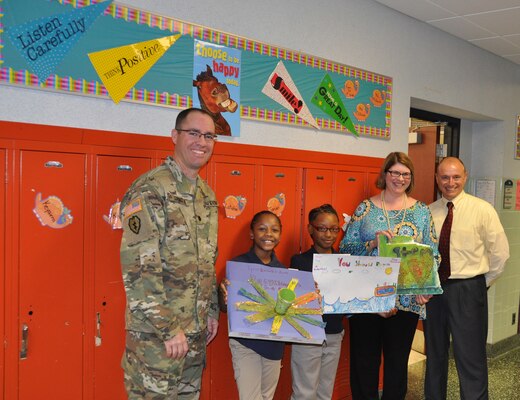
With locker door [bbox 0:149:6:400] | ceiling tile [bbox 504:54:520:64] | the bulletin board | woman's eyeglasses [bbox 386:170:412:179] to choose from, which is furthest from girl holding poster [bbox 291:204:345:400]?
ceiling tile [bbox 504:54:520:64]

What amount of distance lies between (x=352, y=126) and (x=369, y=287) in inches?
52.4

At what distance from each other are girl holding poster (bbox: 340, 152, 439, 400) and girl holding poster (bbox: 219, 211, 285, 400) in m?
0.63

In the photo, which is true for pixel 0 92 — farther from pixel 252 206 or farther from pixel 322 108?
pixel 322 108

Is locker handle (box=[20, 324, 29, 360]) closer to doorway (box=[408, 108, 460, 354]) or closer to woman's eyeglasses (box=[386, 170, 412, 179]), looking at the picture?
woman's eyeglasses (box=[386, 170, 412, 179])

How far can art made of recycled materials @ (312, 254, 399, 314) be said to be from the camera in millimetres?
2416

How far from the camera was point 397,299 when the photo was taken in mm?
2670

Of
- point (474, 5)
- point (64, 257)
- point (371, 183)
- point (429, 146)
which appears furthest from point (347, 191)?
point (429, 146)

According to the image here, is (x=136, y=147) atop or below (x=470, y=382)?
atop

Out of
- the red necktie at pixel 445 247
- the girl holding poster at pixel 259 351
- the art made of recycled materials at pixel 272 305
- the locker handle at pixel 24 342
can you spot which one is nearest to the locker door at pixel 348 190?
the red necktie at pixel 445 247

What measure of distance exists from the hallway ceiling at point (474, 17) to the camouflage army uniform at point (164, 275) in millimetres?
2513

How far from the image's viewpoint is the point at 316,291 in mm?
2328

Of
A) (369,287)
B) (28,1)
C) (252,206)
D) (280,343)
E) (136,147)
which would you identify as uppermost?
(28,1)

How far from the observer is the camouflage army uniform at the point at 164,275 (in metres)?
1.70

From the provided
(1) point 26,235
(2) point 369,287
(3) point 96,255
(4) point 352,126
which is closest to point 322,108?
(4) point 352,126
